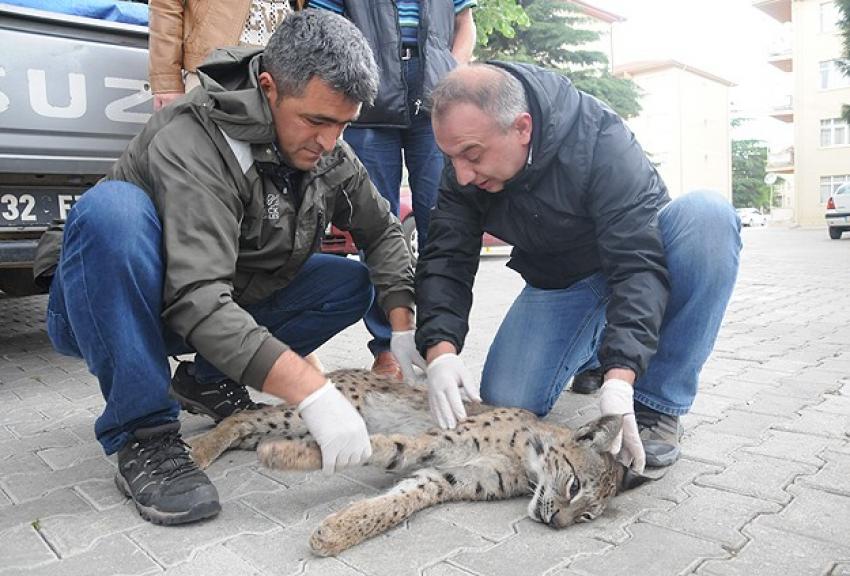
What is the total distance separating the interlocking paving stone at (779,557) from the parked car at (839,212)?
21002 millimetres

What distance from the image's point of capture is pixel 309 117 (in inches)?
108

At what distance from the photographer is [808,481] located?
2.86 m

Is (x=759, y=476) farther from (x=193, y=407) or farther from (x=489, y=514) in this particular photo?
(x=193, y=407)

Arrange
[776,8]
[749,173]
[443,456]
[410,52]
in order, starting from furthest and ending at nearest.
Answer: [749,173] → [776,8] → [410,52] → [443,456]

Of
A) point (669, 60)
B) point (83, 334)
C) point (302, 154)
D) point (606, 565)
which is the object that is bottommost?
point (606, 565)

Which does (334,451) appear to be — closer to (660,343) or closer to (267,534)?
(267,534)

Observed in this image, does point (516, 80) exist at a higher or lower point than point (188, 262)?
higher

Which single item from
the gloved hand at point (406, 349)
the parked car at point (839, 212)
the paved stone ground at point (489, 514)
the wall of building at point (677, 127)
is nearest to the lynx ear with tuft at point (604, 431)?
the paved stone ground at point (489, 514)

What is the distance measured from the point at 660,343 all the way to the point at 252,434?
1808 millimetres

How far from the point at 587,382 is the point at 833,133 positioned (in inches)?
1648

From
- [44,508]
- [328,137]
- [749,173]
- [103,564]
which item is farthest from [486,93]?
[749,173]

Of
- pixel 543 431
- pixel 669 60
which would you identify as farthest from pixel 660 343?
pixel 669 60

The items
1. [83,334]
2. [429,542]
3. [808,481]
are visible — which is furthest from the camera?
[808,481]

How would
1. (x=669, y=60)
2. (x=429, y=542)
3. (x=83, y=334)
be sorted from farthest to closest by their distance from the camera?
(x=669, y=60) < (x=83, y=334) < (x=429, y=542)
